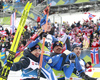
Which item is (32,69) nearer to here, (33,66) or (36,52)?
(33,66)

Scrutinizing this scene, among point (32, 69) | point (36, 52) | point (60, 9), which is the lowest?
point (32, 69)

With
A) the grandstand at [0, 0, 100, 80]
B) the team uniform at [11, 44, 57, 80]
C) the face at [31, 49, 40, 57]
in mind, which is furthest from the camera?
the grandstand at [0, 0, 100, 80]

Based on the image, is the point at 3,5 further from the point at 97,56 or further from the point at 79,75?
the point at 79,75

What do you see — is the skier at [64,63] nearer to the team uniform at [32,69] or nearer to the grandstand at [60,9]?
the team uniform at [32,69]

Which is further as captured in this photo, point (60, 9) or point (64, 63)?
point (60, 9)

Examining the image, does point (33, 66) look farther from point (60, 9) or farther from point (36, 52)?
point (60, 9)

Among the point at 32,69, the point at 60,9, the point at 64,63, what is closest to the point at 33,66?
the point at 32,69

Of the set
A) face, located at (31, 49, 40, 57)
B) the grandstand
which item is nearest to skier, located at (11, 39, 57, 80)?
face, located at (31, 49, 40, 57)

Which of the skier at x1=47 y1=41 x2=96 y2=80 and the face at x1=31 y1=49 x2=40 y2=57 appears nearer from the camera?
the skier at x1=47 y1=41 x2=96 y2=80

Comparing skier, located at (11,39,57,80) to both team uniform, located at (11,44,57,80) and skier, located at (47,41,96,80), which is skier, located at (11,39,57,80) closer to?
team uniform, located at (11,44,57,80)

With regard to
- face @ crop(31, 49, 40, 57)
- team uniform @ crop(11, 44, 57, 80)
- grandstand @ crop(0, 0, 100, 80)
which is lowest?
team uniform @ crop(11, 44, 57, 80)

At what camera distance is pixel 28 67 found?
363 cm

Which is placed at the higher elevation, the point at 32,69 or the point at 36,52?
the point at 36,52

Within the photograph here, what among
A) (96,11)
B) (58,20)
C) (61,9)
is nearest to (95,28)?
(58,20)
